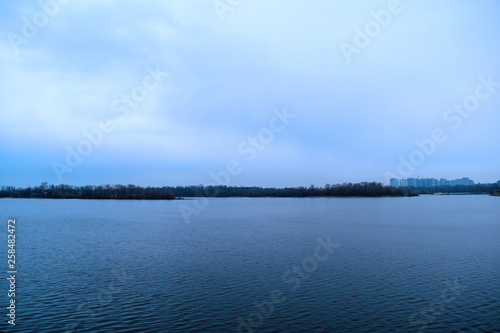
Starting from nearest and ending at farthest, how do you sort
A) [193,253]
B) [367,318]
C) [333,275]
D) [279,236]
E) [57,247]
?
[367,318] → [333,275] → [193,253] → [57,247] → [279,236]

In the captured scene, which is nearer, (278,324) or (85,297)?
(278,324)

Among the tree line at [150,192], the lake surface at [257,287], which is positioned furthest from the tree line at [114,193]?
the lake surface at [257,287]

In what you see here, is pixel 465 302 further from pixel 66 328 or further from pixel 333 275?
Result: pixel 66 328

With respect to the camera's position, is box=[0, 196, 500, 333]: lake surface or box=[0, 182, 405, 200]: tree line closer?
box=[0, 196, 500, 333]: lake surface

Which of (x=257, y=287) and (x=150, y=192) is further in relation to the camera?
(x=150, y=192)

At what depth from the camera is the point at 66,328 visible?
11250 mm

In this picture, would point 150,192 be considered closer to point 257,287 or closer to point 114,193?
point 114,193

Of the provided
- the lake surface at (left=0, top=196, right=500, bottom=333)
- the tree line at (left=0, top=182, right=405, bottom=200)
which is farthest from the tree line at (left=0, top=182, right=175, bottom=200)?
the lake surface at (left=0, top=196, right=500, bottom=333)

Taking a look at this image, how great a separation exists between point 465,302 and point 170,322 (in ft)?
36.8

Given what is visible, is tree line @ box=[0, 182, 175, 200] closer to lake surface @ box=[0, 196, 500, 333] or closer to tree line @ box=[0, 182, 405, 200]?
tree line @ box=[0, 182, 405, 200]

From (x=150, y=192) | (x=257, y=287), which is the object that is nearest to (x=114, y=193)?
(x=150, y=192)

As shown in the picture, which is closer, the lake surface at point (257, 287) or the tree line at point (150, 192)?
the lake surface at point (257, 287)

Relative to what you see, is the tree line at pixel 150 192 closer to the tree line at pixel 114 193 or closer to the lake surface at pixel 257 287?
the tree line at pixel 114 193

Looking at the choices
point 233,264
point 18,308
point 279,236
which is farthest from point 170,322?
point 279,236
